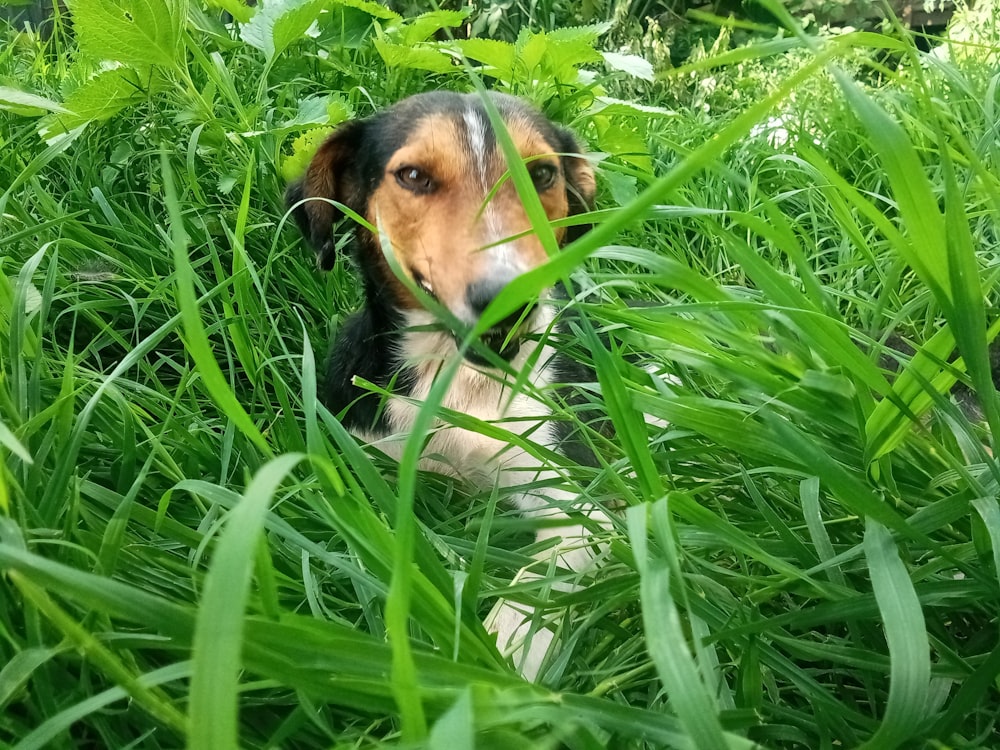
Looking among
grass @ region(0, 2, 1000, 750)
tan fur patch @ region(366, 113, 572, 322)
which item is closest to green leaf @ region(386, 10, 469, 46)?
tan fur patch @ region(366, 113, 572, 322)

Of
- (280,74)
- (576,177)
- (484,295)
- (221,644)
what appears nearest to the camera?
(221,644)

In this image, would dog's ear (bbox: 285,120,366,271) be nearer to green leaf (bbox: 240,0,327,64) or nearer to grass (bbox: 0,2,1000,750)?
green leaf (bbox: 240,0,327,64)

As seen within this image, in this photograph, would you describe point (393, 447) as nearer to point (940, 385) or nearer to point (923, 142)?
point (940, 385)

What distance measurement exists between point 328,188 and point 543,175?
663 mm

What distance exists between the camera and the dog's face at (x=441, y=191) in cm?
150

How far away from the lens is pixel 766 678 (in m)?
0.78

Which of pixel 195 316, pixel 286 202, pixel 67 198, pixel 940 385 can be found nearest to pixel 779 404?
pixel 940 385

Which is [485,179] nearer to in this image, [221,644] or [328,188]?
[328,188]

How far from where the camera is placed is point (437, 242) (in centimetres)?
166

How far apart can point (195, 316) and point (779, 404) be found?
652 mm

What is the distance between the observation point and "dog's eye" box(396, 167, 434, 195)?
1.83 metres

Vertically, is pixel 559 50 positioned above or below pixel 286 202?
above

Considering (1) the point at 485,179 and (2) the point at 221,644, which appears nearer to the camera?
(2) the point at 221,644

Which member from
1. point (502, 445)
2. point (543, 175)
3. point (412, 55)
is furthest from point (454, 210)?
point (412, 55)
